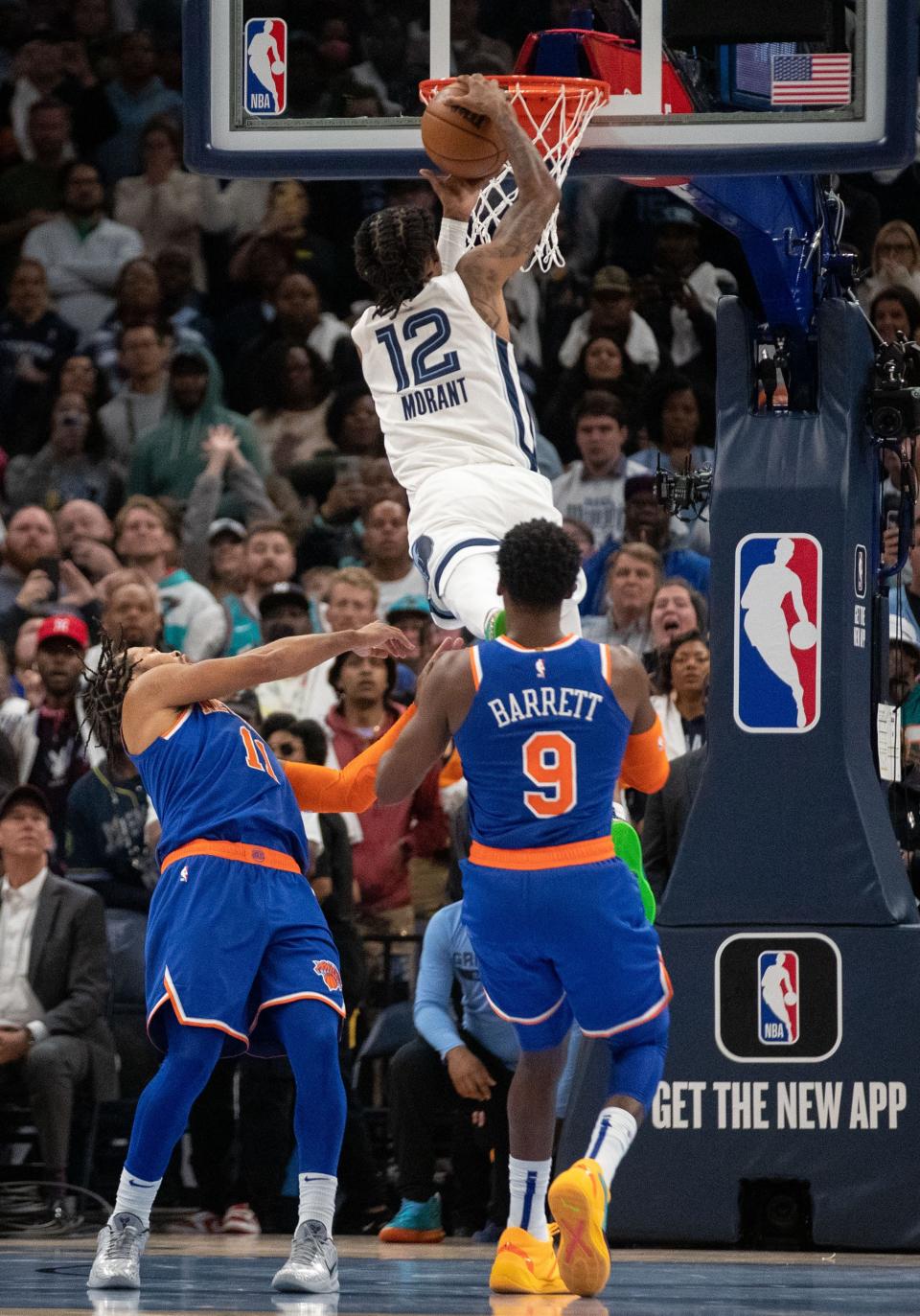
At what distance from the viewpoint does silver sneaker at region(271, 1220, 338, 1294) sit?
231 inches

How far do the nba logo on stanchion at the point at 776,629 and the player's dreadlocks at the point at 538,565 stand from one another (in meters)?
2.13

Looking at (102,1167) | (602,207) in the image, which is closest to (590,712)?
(102,1167)

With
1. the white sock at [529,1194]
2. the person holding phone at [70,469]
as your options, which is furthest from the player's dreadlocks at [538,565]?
the person holding phone at [70,469]

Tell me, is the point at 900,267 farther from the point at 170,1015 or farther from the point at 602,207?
the point at 170,1015

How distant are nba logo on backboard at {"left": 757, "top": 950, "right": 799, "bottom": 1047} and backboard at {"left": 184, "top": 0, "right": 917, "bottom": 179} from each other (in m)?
2.78

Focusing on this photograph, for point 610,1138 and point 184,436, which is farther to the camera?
point 184,436

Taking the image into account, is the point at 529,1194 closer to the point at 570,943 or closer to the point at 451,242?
the point at 570,943

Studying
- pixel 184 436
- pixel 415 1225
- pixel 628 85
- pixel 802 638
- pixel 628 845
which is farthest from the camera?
pixel 184 436

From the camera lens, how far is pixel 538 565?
18.7 ft

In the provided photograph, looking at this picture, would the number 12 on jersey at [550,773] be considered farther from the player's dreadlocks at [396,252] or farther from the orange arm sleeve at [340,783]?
the player's dreadlocks at [396,252]

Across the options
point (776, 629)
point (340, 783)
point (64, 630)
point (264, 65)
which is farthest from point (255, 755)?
point (64, 630)

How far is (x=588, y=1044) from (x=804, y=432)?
239 centimetres

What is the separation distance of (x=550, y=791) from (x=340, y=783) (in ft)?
2.89

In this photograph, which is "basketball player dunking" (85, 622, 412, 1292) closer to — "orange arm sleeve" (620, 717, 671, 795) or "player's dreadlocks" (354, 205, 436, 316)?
"orange arm sleeve" (620, 717, 671, 795)
